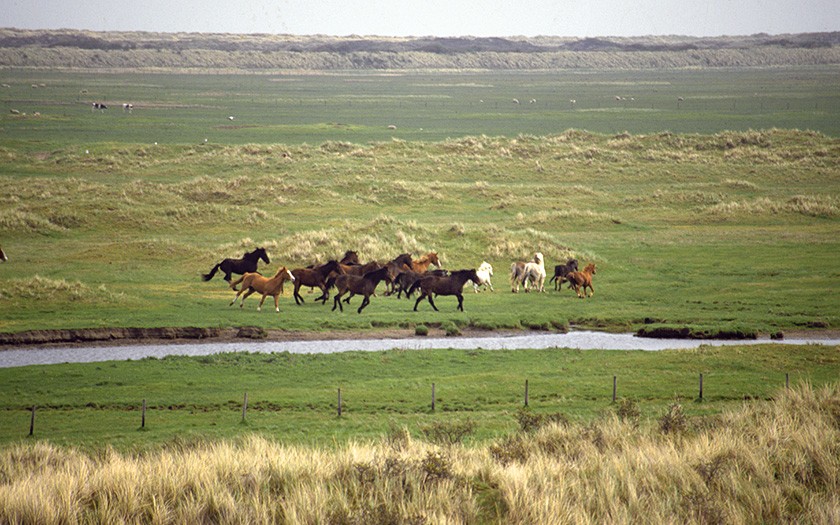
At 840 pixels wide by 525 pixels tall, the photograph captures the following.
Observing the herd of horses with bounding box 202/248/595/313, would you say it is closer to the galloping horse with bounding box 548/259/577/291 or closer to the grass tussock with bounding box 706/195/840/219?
the galloping horse with bounding box 548/259/577/291

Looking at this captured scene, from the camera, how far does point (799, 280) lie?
42.6 metres

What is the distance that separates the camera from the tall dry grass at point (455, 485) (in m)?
12.1

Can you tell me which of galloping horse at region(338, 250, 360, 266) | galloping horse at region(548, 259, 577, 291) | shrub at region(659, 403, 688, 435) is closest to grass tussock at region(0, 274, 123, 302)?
galloping horse at region(338, 250, 360, 266)

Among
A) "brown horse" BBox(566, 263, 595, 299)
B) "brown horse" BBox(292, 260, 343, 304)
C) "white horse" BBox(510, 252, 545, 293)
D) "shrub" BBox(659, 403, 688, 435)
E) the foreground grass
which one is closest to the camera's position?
"shrub" BBox(659, 403, 688, 435)

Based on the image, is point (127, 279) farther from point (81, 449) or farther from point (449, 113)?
point (449, 113)

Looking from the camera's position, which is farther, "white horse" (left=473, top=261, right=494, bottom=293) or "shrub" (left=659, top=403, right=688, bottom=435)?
"white horse" (left=473, top=261, right=494, bottom=293)

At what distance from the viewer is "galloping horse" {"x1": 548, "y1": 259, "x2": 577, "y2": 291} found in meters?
41.0

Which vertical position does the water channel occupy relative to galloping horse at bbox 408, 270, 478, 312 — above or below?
below

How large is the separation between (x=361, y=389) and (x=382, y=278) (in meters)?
11.6

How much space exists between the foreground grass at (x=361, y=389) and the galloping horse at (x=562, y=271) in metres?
10.6

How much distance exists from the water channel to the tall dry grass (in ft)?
46.7

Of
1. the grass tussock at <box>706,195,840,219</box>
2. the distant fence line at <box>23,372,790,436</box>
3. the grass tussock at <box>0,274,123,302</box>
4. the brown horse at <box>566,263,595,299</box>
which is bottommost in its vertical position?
the distant fence line at <box>23,372,790,436</box>

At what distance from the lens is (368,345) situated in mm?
32094

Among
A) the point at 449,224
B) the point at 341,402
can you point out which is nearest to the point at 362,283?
the point at 341,402
